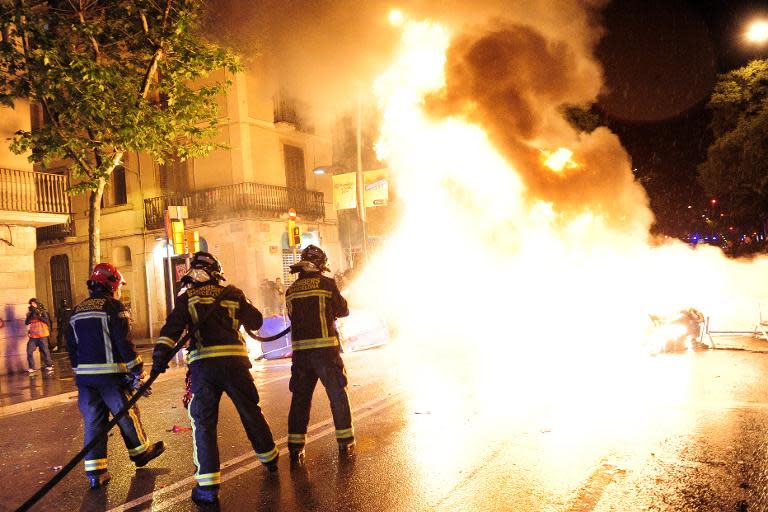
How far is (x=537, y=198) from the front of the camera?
40.7ft

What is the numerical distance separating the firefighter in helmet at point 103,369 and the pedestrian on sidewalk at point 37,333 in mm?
9986

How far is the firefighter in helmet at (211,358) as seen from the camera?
4.36 m

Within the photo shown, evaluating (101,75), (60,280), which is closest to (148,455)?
(101,75)

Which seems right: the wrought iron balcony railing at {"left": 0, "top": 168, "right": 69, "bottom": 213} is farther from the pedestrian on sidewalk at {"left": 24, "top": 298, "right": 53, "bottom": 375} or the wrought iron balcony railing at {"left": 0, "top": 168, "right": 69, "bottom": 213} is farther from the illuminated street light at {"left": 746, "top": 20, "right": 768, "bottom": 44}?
the illuminated street light at {"left": 746, "top": 20, "right": 768, "bottom": 44}

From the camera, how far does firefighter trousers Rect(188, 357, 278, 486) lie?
424cm

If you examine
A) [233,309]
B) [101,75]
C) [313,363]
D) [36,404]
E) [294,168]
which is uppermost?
[294,168]

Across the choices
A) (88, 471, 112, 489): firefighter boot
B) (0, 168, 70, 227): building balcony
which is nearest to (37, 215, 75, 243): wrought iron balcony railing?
(0, 168, 70, 227): building balcony

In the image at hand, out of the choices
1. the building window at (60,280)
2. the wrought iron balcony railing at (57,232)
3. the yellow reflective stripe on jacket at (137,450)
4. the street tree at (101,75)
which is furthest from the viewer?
the building window at (60,280)

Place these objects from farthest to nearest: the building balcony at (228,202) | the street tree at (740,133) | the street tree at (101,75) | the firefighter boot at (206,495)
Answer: the building balcony at (228,202), the street tree at (740,133), the street tree at (101,75), the firefighter boot at (206,495)

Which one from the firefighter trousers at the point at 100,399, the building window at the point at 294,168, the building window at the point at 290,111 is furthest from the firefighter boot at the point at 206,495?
the building window at the point at 294,168

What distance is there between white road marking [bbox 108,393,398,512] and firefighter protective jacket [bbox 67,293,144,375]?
0.97 m

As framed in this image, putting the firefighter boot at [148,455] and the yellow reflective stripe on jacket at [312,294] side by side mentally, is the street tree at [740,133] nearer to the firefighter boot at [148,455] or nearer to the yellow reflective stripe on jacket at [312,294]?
the yellow reflective stripe on jacket at [312,294]

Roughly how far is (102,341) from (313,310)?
1722 mm

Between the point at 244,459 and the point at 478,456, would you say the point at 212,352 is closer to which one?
the point at 244,459
